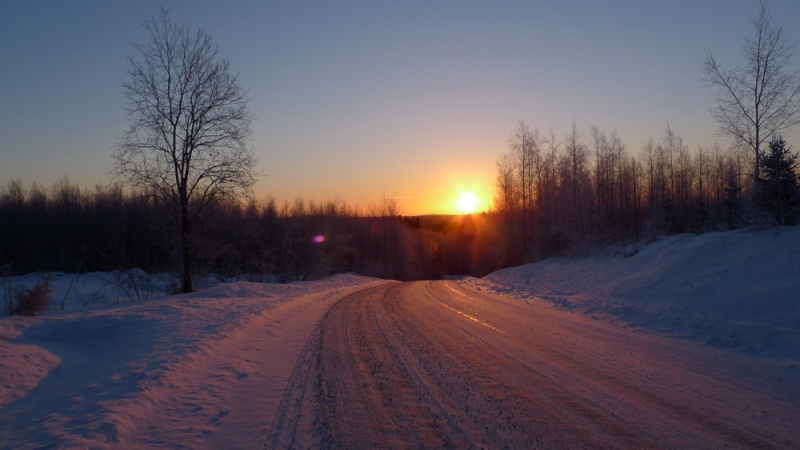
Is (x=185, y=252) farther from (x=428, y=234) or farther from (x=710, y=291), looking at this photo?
(x=428, y=234)

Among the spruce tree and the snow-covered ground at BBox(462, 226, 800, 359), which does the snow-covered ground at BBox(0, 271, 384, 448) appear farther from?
the spruce tree

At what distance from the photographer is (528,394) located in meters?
7.15

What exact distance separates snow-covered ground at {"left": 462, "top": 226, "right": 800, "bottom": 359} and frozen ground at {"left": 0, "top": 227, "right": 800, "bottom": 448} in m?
0.07

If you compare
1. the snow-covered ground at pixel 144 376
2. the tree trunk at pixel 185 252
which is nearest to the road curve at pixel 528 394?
the snow-covered ground at pixel 144 376

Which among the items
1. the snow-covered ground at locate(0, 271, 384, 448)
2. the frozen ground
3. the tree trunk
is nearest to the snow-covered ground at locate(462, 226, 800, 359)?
the frozen ground

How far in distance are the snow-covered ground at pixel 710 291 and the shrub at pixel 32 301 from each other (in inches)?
638

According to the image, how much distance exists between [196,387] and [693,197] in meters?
70.2

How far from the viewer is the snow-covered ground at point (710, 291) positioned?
1061cm

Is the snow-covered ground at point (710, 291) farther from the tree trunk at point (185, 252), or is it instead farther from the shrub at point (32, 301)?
the shrub at point (32, 301)

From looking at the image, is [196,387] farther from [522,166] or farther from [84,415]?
[522,166]

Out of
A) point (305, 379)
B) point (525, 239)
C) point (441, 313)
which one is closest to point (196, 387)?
point (305, 379)

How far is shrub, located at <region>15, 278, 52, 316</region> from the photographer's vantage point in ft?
45.2

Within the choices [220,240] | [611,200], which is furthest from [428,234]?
[220,240]

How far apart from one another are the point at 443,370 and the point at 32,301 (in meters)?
12.2
